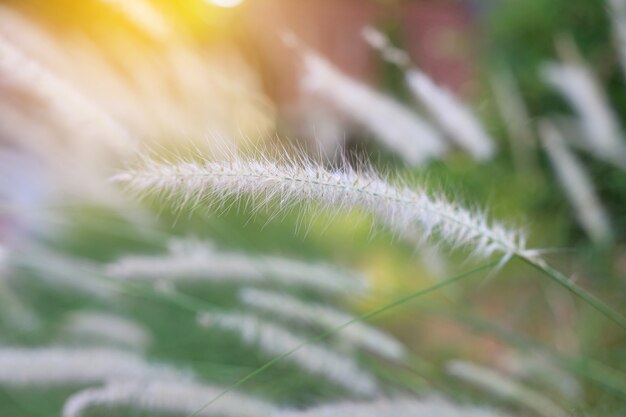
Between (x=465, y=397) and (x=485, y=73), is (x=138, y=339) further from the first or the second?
(x=485, y=73)

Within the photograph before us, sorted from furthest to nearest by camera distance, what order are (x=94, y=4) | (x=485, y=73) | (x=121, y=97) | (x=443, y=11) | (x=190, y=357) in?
(x=94, y=4), (x=443, y=11), (x=485, y=73), (x=121, y=97), (x=190, y=357)

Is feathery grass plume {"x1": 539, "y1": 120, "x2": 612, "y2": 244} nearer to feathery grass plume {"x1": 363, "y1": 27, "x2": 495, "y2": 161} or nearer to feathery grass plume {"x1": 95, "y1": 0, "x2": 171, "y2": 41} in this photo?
feathery grass plume {"x1": 363, "y1": 27, "x2": 495, "y2": 161}

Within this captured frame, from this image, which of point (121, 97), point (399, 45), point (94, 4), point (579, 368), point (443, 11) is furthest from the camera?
point (94, 4)

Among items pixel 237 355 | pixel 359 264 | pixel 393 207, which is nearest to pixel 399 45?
pixel 359 264

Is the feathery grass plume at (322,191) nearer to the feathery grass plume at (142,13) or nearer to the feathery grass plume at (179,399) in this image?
the feathery grass plume at (179,399)

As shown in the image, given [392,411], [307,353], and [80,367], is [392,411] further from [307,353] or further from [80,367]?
[80,367]

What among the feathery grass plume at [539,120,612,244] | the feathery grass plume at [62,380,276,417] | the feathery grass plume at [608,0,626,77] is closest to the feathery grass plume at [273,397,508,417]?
the feathery grass plume at [62,380,276,417]

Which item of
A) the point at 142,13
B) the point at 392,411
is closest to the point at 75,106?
the point at 142,13
